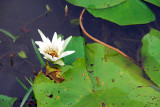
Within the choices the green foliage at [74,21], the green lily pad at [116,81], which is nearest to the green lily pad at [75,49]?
the green lily pad at [116,81]

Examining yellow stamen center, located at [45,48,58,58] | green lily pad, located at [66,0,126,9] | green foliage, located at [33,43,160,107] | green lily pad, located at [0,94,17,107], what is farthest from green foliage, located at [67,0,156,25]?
green lily pad, located at [0,94,17,107]

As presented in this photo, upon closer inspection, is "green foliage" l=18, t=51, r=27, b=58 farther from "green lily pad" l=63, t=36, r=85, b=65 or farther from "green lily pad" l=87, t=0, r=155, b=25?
"green lily pad" l=87, t=0, r=155, b=25

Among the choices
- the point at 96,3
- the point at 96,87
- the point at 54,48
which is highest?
the point at 96,3

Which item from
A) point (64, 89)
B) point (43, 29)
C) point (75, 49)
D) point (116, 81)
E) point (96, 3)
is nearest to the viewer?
point (64, 89)

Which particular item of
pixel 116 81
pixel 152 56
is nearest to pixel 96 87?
pixel 116 81

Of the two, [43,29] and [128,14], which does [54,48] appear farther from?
[128,14]

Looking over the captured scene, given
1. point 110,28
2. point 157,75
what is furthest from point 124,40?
point 157,75
